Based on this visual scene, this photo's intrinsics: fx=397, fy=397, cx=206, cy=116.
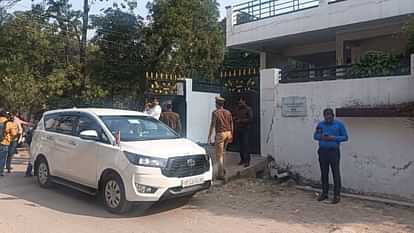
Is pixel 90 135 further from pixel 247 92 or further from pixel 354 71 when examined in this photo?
pixel 354 71

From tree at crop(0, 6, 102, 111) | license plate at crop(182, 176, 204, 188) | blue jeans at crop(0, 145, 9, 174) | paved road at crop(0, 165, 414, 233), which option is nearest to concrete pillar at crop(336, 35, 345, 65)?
paved road at crop(0, 165, 414, 233)

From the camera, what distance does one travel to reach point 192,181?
21.7 ft

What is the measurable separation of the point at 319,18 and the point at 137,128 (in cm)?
804

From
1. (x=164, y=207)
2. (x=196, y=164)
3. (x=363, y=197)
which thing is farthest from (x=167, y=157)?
(x=363, y=197)

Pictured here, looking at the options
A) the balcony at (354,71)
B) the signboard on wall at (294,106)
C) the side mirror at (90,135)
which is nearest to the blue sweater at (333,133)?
the balcony at (354,71)

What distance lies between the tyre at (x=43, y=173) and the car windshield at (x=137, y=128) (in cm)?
211

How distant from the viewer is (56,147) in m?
8.07

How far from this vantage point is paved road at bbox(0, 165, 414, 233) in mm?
5863

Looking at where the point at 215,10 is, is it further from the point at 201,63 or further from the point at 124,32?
the point at 124,32

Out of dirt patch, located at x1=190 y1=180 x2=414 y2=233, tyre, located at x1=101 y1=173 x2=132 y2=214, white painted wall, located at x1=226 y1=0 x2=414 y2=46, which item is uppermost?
white painted wall, located at x1=226 y1=0 x2=414 y2=46

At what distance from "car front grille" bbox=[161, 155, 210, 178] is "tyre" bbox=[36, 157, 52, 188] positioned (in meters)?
3.41

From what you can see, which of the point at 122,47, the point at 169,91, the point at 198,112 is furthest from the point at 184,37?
the point at 169,91

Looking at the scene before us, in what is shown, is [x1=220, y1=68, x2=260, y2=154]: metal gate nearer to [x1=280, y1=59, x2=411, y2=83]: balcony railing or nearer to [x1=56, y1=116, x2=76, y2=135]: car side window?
[x1=280, y1=59, x2=411, y2=83]: balcony railing

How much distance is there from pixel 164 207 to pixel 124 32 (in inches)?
622
